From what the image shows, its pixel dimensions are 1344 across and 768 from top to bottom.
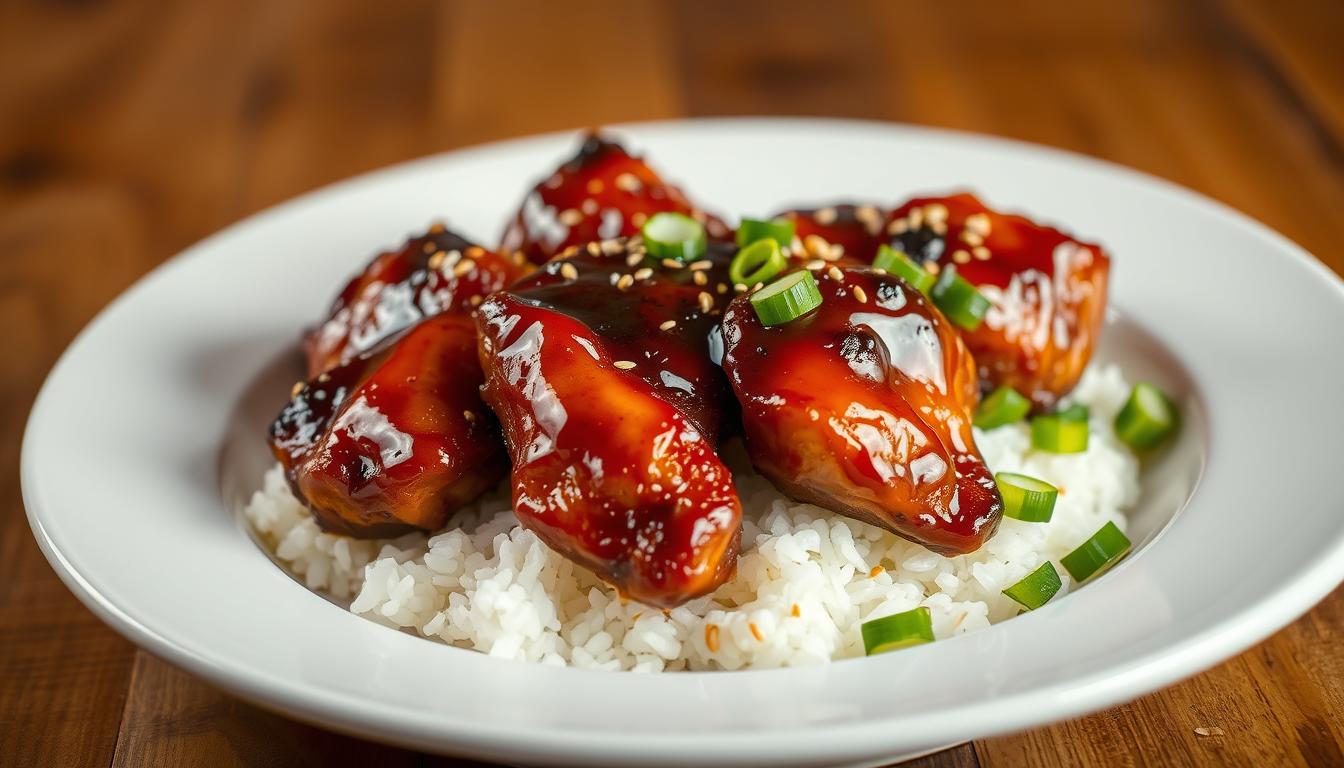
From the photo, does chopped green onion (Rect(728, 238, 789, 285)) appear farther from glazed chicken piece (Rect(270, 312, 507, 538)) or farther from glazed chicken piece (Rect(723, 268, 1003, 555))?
glazed chicken piece (Rect(270, 312, 507, 538))

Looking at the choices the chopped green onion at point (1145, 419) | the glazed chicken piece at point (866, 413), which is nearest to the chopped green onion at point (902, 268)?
the glazed chicken piece at point (866, 413)

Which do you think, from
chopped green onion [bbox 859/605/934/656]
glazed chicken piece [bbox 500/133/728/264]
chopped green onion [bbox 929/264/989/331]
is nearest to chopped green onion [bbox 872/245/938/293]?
chopped green onion [bbox 929/264/989/331]

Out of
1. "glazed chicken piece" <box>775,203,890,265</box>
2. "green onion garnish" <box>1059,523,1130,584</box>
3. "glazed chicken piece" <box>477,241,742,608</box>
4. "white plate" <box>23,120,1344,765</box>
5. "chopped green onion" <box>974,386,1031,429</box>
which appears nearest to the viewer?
"white plate" <box>23,120,1344,765</box>

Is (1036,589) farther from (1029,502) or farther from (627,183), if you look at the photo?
(627,183)

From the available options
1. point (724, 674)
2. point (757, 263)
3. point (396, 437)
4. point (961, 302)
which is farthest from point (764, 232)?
point (724, 674)

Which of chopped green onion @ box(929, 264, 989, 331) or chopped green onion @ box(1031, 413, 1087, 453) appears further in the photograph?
chopped green onion @ box(1031, 413, 1087, 453)

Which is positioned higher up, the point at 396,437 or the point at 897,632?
the point at 396,437

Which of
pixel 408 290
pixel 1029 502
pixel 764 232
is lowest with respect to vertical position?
pixel 1029 502

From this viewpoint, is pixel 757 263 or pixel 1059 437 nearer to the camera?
pixel 757 263
